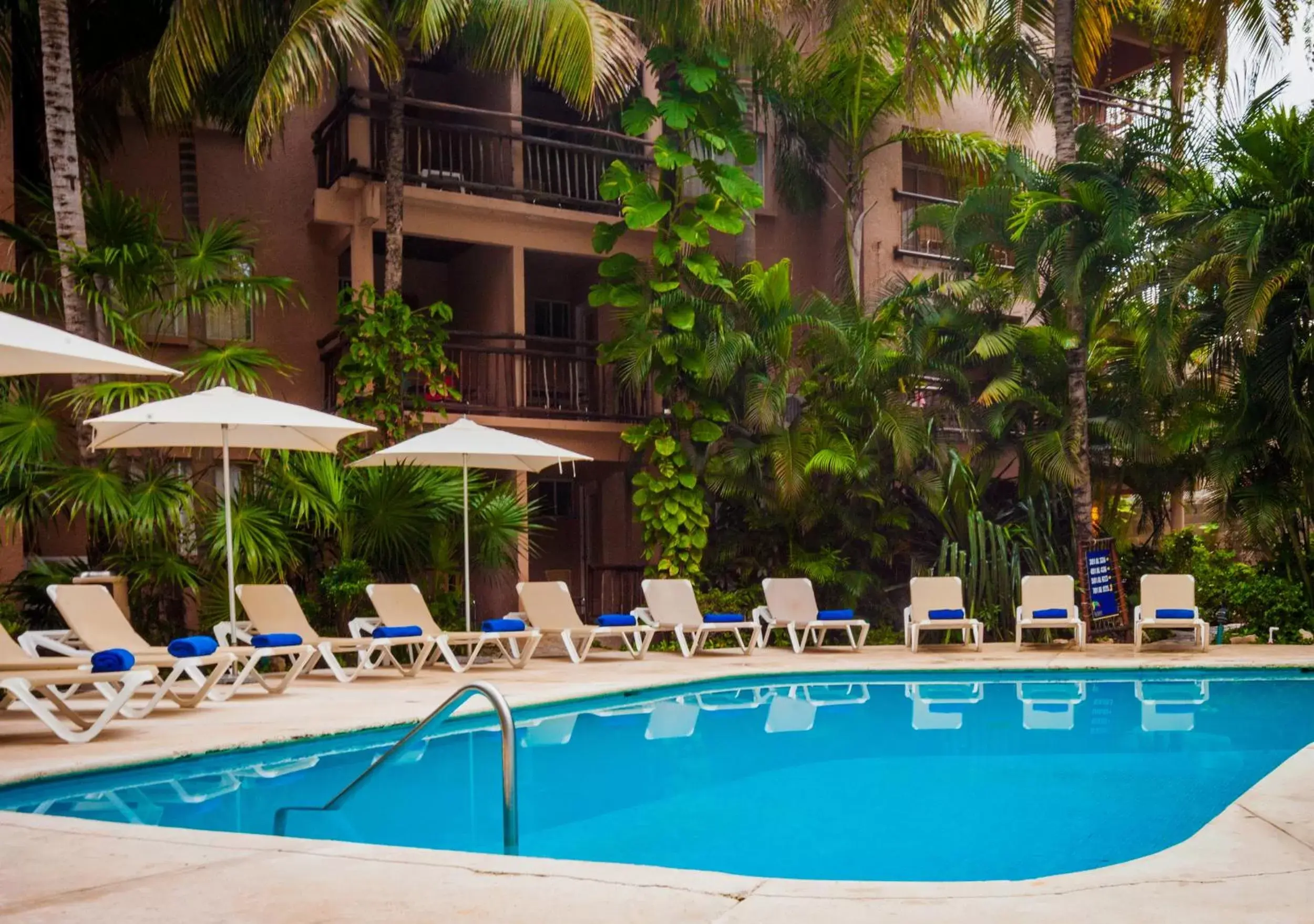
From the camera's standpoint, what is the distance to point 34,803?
21.2ft

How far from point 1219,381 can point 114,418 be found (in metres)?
11.5

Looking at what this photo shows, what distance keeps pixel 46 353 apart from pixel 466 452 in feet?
18.6

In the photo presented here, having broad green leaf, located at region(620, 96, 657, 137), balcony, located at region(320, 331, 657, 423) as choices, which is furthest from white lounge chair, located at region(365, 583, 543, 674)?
broad green leaf, located at region(620, 96, 657, 137)

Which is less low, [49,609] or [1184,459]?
[1184,459]

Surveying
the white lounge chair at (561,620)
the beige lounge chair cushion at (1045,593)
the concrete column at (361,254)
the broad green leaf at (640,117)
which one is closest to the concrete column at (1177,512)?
the beige lounge chair cushion at (1045,593)

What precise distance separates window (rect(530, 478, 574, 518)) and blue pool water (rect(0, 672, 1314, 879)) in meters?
9.52

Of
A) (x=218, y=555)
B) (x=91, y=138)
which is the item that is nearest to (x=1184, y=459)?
(x=218, y=555)

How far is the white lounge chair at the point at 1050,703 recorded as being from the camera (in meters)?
9.65

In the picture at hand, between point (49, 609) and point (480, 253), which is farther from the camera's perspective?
point (480, 253)

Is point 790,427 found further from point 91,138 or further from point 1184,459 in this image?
point 91,138

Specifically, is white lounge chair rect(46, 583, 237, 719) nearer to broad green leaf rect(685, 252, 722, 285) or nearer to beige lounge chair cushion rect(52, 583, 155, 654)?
beige lounge chair cushion rect(52, 583, 155, 654)

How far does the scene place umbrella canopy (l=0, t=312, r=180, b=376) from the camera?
716 centimetres

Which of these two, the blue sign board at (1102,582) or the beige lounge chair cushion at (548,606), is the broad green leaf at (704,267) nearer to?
the beige lounge chair cushion at (548,606)

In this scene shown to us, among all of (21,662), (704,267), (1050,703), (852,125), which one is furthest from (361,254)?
(1050,703)
